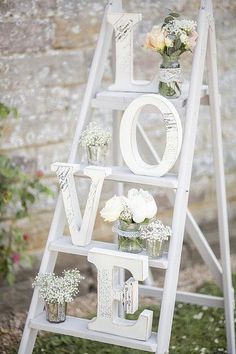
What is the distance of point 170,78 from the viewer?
129 inches

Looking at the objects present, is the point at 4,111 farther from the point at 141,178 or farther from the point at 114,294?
the point at 114,294

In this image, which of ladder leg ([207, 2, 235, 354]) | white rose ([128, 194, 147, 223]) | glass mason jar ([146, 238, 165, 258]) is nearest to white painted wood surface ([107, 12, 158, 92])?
ladder leg ([207, 2, 235, 354])

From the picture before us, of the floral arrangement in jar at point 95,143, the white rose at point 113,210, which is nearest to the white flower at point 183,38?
the floral arrangement in jar at point 95,143

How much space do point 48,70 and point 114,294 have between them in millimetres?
1550

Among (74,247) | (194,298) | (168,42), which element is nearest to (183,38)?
(168,42)

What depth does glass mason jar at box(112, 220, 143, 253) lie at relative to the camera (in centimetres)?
312

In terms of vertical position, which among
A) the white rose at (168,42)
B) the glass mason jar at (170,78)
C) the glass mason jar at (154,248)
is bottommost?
the glass mason jar at (154,248)

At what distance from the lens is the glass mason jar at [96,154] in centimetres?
327

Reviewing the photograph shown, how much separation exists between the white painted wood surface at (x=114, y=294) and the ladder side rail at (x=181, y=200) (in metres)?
0.07

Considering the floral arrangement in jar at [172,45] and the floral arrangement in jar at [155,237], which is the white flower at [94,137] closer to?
the floral arrangement in jar at [172,45]

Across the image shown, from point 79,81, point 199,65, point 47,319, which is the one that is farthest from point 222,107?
point 47,319

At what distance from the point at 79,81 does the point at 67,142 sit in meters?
0.34

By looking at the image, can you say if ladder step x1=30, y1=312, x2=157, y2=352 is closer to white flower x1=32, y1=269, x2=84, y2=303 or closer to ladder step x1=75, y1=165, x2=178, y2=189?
white flower x1=32, y1=269, x2=84, y2=303

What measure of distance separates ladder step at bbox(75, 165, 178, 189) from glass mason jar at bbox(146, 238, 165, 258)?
0.22 meters
